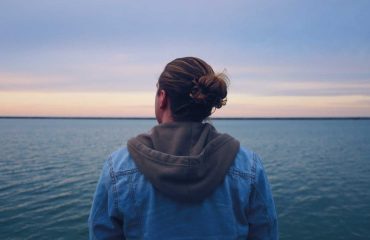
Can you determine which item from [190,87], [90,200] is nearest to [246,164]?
[190,87]

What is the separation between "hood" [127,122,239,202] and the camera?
77.4 inches

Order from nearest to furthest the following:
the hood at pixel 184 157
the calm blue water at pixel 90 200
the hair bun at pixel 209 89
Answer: the hood at pixel 184 157
the hair bun at pixel 209 89
the calm blue water at pixel 90 200

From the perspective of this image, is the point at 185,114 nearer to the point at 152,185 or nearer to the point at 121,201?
the point at 152,185

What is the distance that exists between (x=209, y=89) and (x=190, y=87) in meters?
0.12

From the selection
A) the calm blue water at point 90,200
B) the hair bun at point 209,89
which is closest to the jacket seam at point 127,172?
the hair bun at point 209,89

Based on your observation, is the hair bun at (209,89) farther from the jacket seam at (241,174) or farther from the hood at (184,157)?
the jacket seam at (241,174)

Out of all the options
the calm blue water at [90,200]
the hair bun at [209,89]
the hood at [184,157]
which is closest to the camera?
the hood at [184,157]

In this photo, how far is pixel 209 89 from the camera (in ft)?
6.98

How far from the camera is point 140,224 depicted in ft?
6.92

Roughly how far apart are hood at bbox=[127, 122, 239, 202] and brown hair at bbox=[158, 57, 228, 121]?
0.10 meters

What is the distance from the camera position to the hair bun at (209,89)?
2111 mm

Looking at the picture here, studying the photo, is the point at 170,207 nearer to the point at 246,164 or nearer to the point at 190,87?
the point at 246,164

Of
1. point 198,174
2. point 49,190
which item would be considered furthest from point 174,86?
point 49,190

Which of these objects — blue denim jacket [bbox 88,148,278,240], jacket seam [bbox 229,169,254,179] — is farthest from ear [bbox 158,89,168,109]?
jacket seam [bbox 229,169,254,179]
